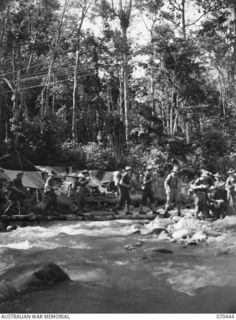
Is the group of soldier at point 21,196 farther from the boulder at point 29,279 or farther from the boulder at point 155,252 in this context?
the boulder at point 29,279

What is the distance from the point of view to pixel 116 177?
538 inches

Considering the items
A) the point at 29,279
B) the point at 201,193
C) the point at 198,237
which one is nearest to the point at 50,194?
the point at 201,193

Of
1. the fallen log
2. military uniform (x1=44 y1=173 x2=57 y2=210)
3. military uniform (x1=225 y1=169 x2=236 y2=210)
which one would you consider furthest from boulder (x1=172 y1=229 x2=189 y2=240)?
military uniform (x1=44 y1=173 x2=57 y2=210)

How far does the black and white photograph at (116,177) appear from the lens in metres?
5.96

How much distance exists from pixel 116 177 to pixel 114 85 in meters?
21.4

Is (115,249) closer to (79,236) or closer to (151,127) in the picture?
(79,236)

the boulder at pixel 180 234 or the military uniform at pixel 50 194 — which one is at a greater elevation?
the military uniform at pixel 50 194

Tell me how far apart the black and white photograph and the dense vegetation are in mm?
75

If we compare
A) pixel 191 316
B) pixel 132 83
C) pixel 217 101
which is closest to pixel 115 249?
pixel 191 316

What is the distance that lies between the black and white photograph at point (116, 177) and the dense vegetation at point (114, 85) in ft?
0.25

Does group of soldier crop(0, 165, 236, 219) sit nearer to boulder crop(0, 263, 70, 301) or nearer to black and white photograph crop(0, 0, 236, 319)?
black and white photograph crop(0, 0, 236, 319)

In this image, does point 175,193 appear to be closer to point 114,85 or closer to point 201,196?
point 201,196

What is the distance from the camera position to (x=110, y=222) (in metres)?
12.2

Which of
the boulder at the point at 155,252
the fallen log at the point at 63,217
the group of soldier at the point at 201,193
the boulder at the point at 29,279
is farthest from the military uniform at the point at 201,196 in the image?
the boulder at the point at 29,279
